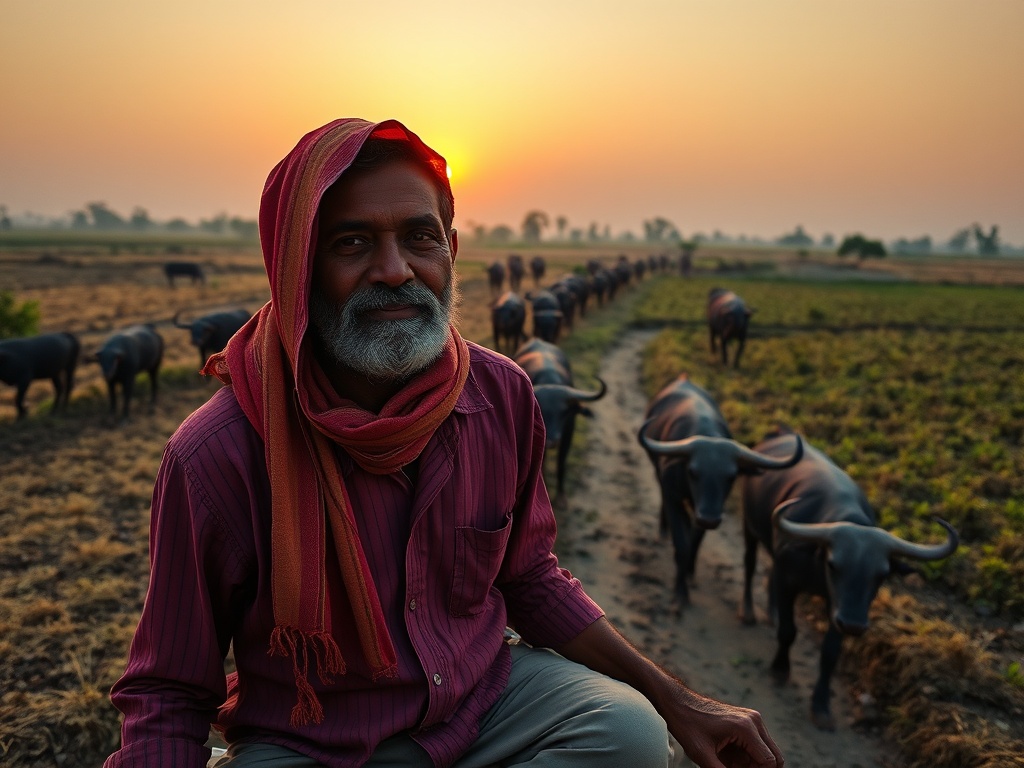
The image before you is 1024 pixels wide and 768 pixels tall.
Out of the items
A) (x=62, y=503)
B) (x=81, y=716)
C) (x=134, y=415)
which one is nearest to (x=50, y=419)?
(x=134, y=415)

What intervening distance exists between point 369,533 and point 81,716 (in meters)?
3.21

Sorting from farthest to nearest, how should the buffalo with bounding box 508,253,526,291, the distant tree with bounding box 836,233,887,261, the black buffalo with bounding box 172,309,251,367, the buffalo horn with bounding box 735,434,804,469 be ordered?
the distant tree with bounding box 836,233,887,261, the buffalo with bounding box 508,253,526,291, the black buffalo with bounding box 172,309,251,367, the buffalo horn with bounding box 735,434,804,469

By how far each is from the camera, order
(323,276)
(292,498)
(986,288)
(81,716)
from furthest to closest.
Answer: (986,288), (81,716), (323,276), (292,498)

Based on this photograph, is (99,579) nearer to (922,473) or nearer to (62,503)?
(62,503)

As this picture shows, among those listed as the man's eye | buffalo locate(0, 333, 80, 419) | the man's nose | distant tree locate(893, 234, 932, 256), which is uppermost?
distant tree locate(893, 234, 932, 256)

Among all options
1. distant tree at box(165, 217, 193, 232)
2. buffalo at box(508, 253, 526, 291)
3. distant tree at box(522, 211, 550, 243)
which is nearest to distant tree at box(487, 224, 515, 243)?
distant tree at box(522, 211, 550, 243)

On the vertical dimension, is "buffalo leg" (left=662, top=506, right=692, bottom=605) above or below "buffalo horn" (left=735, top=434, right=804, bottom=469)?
below

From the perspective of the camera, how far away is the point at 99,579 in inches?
210

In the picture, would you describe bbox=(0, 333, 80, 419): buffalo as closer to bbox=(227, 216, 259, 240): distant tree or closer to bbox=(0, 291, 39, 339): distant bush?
bbox=(0, 291, 39, 339): distant bush

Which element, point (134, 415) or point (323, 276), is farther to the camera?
point (134, 415)

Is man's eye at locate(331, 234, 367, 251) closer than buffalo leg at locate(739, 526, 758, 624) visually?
Yes

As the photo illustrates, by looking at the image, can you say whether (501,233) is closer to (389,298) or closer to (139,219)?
(139,219)

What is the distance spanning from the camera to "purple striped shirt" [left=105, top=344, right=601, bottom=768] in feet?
5.13

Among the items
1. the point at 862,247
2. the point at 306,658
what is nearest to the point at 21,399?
the point at 306,658
